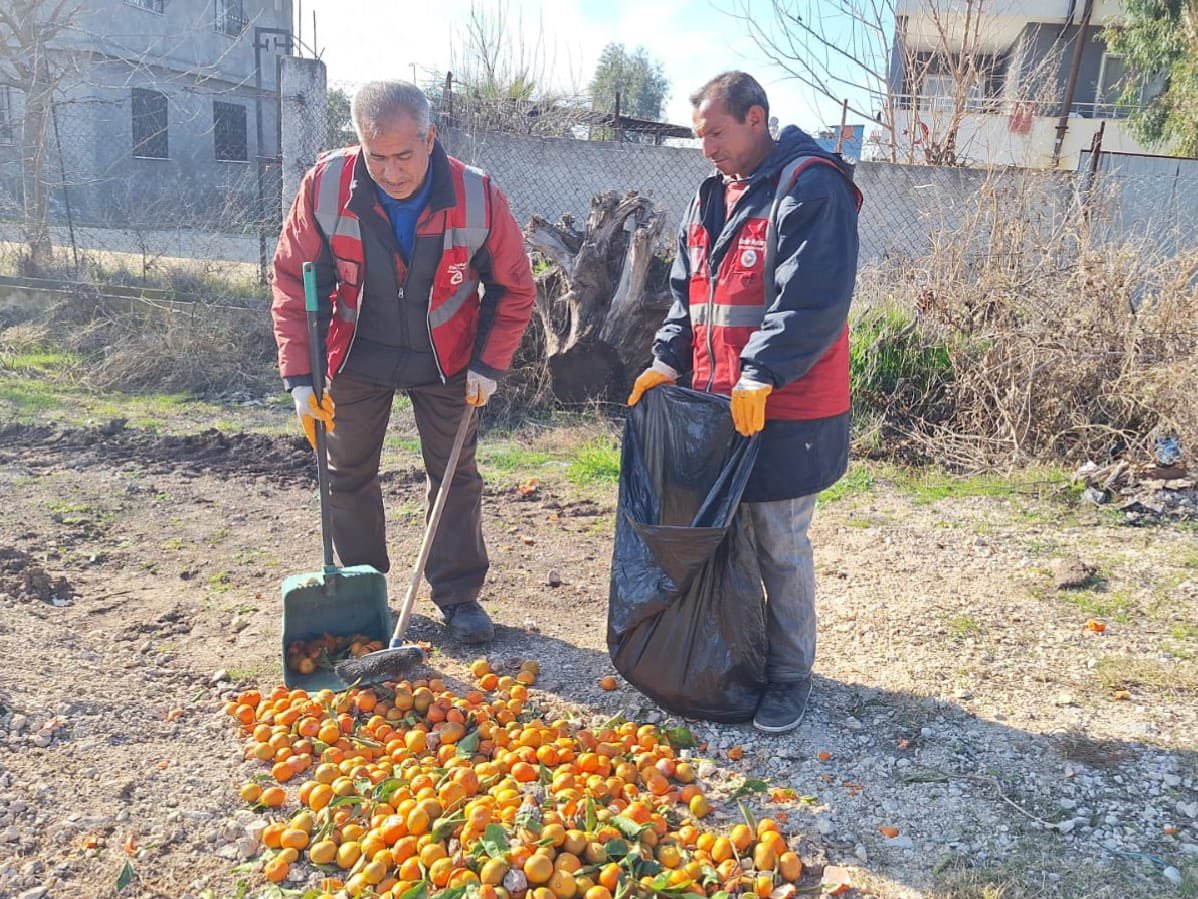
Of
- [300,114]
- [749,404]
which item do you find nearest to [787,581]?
[749,404]

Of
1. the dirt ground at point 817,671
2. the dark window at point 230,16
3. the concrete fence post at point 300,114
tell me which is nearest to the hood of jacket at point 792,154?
the dirt ground at point 817,671

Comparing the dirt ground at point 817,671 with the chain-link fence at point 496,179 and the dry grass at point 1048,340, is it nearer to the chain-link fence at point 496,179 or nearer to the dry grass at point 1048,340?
the dry grass at point 1048,340

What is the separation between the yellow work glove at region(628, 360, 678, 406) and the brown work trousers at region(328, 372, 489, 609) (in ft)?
2.27

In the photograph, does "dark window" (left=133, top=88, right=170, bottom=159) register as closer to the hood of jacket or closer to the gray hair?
the gray hair

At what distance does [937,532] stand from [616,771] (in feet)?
8.54

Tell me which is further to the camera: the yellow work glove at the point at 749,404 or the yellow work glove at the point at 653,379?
the yellow work glove at the point at 653,379

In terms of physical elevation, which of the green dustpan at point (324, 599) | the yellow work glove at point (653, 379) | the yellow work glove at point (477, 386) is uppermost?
the yellow work glove at point (653, 379)

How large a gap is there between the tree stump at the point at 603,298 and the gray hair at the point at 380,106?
3283 mm

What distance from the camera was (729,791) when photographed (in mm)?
2633

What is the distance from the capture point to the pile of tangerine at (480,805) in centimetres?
214

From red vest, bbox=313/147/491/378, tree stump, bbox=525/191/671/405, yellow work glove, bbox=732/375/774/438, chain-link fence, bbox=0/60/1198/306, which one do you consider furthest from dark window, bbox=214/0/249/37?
yellow work glove, bbox=732/375/774/438

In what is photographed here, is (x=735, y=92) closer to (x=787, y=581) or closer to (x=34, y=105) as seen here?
(x=787, y=581)

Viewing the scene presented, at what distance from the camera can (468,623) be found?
346 cm

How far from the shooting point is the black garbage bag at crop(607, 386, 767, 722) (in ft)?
8.84
